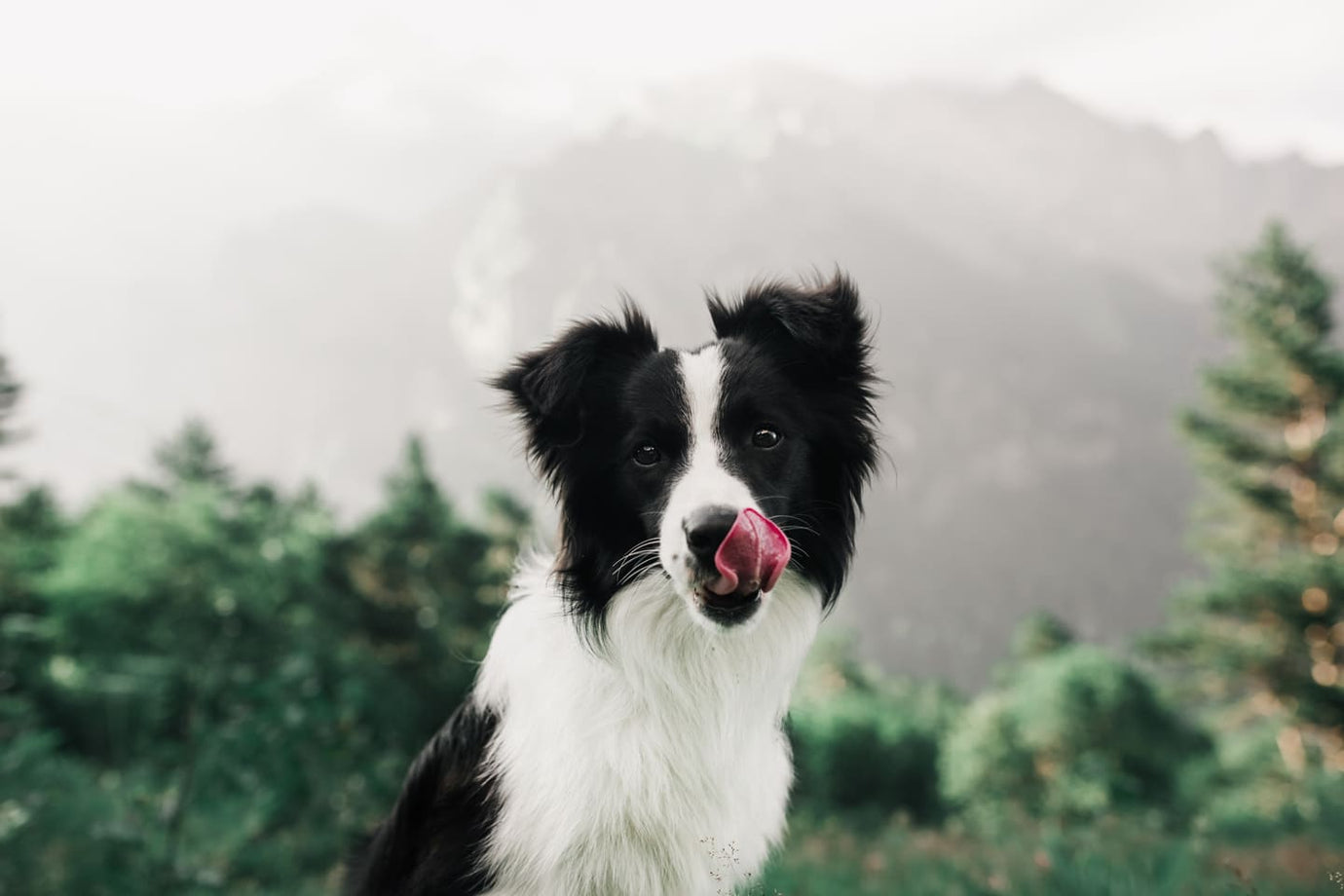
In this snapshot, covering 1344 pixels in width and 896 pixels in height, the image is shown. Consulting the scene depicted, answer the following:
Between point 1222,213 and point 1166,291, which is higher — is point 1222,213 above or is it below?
above

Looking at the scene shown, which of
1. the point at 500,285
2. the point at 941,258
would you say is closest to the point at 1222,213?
the point at 941,258

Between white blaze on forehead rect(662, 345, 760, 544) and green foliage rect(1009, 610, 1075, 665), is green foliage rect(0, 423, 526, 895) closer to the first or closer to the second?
white blaze on forehead rect(662, 345, 760, 544)

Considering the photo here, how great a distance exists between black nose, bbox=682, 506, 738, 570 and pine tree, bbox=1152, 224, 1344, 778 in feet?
59.8

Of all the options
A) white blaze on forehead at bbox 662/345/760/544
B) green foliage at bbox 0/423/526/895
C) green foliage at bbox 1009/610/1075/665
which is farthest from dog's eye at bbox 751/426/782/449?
green foliage at bbox 1009/610/1075/665

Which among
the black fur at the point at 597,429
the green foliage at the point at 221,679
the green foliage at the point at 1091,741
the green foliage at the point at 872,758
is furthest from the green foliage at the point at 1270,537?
the black fur at the point at 597,429

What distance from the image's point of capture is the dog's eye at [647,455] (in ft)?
9.42

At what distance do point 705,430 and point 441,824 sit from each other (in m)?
1.57

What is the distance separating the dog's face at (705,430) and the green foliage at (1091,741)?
16.3 m

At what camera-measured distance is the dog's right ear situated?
2.92 m

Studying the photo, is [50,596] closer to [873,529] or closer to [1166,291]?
[873,529]

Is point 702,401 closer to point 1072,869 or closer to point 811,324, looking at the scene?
point 811,324

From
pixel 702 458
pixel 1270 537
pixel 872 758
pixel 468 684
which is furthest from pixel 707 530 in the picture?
pixel 872 758

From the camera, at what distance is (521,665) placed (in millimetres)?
3014

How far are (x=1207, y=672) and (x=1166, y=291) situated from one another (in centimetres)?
18738
